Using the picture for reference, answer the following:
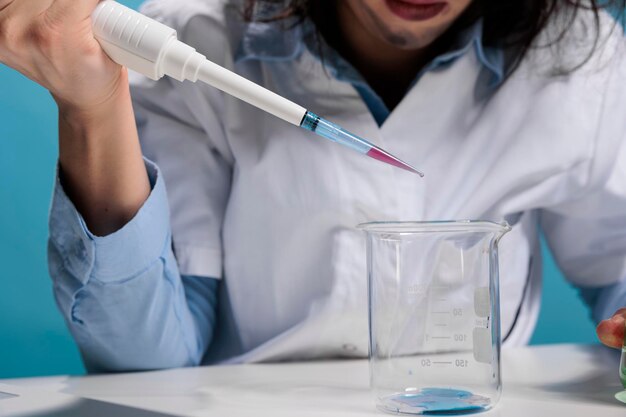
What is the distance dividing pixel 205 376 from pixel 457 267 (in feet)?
1.21

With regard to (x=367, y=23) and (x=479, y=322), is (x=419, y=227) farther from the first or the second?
(x=367, y=23)

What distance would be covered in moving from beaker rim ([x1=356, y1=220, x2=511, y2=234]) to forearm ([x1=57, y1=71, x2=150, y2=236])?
294 millimetres

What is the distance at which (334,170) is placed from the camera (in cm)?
114

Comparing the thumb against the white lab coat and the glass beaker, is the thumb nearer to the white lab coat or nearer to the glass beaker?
the glass beaker

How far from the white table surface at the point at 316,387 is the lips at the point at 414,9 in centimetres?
44

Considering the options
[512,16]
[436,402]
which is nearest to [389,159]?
[436,402]

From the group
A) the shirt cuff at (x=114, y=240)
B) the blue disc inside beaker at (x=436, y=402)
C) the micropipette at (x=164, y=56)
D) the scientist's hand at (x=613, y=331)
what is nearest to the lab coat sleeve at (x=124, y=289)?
the shirt cuff at (x=114, y=240)

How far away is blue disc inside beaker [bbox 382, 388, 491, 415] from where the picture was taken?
736 mm

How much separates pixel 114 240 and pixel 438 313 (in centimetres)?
37

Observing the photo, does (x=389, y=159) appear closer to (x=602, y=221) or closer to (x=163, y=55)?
(x=163, y=55)

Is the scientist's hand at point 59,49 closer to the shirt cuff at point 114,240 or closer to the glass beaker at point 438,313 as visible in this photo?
the shirt cuff at point 114,240

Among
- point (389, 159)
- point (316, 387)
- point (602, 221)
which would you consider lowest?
point (316, 387)

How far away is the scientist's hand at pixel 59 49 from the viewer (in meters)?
0.72

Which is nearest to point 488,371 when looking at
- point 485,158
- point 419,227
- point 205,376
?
point 419,227
